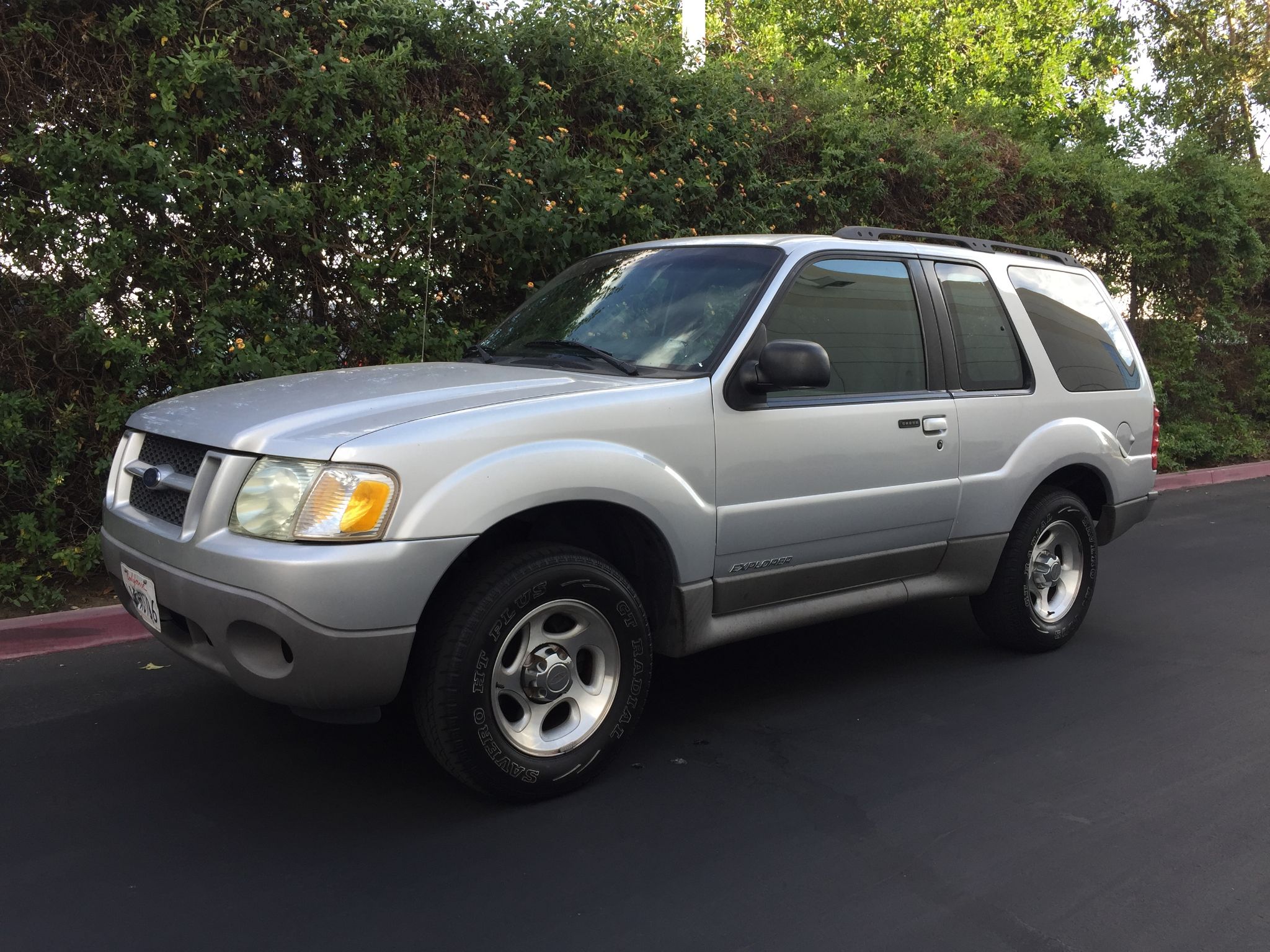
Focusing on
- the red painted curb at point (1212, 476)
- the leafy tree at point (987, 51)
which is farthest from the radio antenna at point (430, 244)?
the leafy tree at point (987, 51)

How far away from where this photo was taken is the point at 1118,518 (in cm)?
552

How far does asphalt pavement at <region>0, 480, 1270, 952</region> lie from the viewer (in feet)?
9.37

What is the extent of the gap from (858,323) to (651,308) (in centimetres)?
87

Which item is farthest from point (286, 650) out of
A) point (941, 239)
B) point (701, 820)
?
point (941, 239)

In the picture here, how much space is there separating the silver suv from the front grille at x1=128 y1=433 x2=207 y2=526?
0.01 m

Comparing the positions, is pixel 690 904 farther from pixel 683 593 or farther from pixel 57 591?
pixel 57 591

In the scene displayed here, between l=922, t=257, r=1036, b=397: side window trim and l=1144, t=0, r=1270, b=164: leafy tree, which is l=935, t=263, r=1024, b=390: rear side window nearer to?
l=922, t=257, r=1036, b=397: side window trim

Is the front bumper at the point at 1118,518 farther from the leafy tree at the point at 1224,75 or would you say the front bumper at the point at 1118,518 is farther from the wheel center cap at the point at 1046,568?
the leafy tree at the point at 1224,75

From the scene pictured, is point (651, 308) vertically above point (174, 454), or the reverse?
point (651, 308)

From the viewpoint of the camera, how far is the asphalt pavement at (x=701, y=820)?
2.86 meters

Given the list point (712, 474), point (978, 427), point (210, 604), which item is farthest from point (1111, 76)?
point (210, 604)

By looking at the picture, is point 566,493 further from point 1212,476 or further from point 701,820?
point 1212,476

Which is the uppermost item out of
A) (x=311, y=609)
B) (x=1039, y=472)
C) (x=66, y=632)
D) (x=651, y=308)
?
(x=651, y=308)

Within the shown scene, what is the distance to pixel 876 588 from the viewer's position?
4500mm
